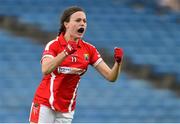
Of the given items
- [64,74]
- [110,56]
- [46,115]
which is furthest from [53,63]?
[110,56]

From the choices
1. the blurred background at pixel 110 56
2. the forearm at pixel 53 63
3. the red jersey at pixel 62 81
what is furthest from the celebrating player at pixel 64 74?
the blurred background at pixel 110 56

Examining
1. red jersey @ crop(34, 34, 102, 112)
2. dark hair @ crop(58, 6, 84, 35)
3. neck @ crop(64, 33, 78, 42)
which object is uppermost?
dark hair @ crop(58, 6, 84, 35)

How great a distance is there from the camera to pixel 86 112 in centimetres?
1031

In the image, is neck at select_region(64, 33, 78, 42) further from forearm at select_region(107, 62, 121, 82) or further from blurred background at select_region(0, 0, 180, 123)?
blurred background at select_region(0, 0, 180, 123)

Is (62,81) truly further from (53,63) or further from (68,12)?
(68,12)

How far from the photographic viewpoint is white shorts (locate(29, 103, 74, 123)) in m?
5.18

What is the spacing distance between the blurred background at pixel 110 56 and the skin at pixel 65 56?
4.90 meters

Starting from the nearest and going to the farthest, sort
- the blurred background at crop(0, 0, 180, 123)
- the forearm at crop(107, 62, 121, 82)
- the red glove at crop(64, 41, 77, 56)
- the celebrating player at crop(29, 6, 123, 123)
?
the red glove at crop(64, 41, 77, 56)
the celebrating player at crop(29, 6, 123, 123)
the forearm at crop(107, 62, 121, 82)
the blurred background at crop(0, 0, 180, 123)

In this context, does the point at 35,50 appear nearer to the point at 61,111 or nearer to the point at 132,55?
the point at 132,55

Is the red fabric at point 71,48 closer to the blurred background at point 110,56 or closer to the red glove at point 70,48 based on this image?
the red glove at point 70,48

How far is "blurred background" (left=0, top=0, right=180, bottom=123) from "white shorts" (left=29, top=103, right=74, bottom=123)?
4.79m

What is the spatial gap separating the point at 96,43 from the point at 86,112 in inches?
77.9

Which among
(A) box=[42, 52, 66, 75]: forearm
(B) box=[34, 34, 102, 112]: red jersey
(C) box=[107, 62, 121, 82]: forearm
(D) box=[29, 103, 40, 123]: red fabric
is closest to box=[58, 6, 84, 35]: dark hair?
(B) box=[34, 34, 102, 112]: red jersey

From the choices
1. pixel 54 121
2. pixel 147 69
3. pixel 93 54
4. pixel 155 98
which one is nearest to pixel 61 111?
pixel 54 121
